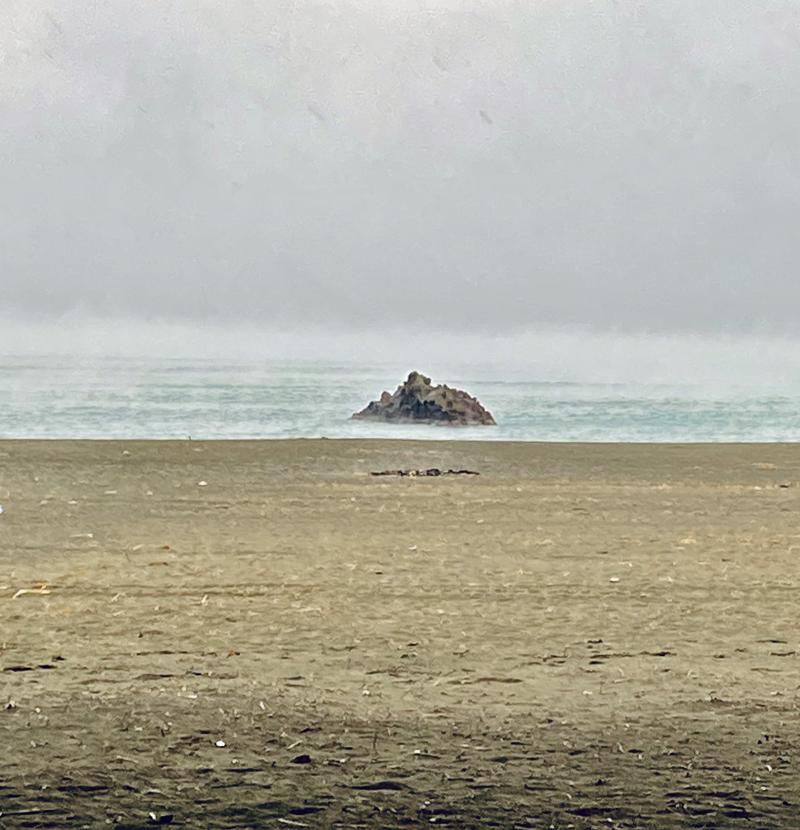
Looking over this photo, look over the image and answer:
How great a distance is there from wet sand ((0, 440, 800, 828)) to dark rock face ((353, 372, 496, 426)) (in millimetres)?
15666

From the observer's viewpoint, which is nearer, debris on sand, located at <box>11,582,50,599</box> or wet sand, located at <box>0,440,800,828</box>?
wet sand, located at <box>0,440,800,828</box>

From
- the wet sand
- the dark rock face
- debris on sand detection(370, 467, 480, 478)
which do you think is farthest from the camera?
the dark rock face

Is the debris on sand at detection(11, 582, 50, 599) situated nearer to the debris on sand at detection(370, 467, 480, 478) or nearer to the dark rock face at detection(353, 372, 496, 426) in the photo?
the debris on sand at detection(370, 467, 480, 478)

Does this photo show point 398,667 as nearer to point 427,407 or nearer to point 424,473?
point 424,473

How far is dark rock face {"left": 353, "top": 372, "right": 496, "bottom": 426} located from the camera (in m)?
27.5

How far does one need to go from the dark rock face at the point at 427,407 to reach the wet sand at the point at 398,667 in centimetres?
1567

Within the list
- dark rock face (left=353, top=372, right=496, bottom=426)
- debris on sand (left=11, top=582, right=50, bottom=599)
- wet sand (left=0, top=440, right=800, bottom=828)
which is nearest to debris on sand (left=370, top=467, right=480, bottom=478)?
wet sand (left=0, top=440, right=800, bottom=828)

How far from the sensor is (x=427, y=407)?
2786 centimetres

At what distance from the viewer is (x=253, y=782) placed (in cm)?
411

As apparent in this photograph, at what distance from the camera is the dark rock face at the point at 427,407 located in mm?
27484

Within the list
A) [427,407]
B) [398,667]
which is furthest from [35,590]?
[427,407]

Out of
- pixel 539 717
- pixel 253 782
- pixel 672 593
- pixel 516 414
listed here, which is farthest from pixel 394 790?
pixel 516 414

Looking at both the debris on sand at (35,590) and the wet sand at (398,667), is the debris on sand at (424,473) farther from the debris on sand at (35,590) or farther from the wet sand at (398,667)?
the debris on sand at (35,590)

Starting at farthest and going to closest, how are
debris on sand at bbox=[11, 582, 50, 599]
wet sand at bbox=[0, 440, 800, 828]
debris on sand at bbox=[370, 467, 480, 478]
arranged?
debris on sand at bbox=[370, 467, 480, 478] → debris on sand at bbox=[11, 582, 50, 599] → wet sand at bbox=[0, 440, 800, 828]
